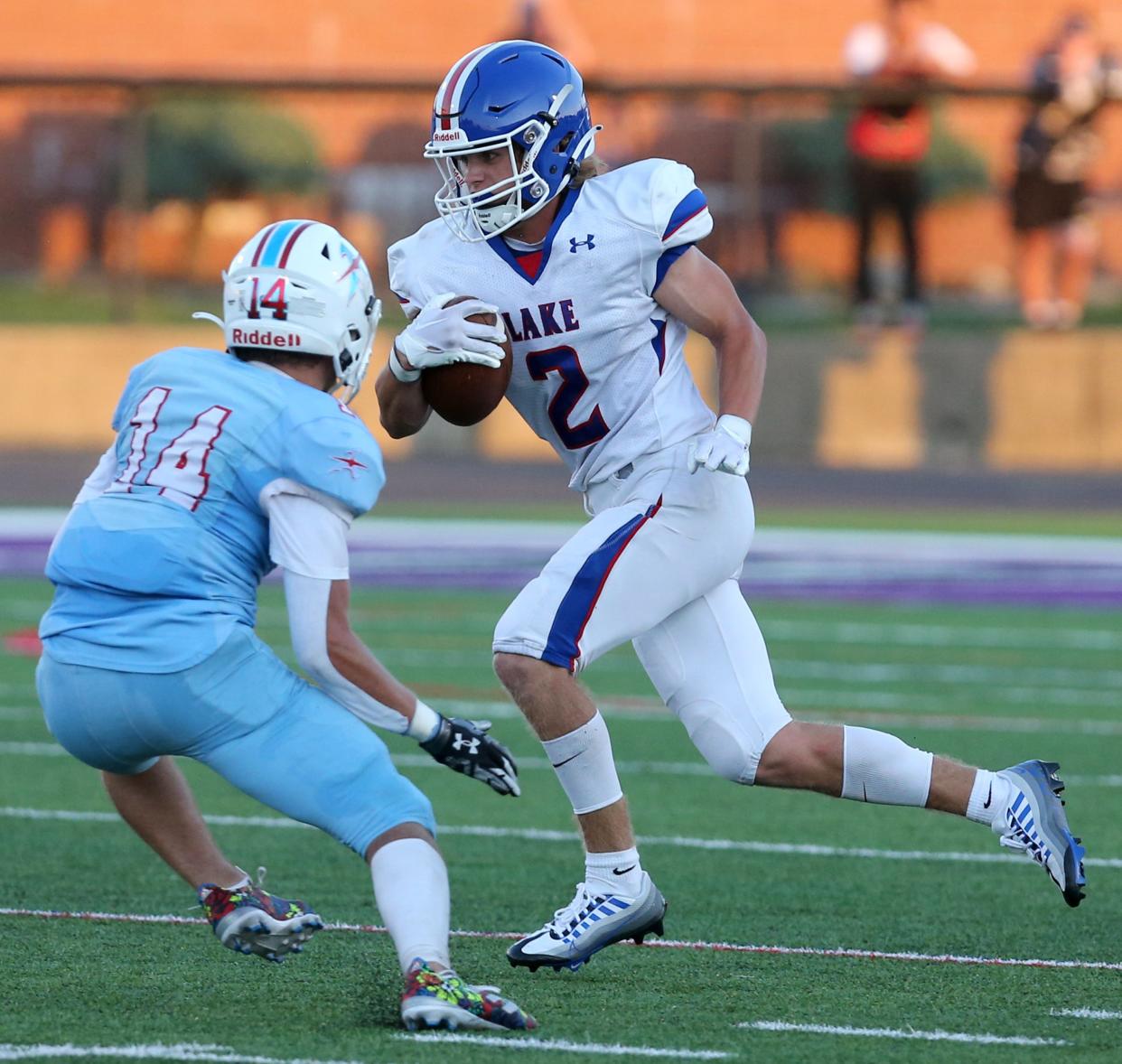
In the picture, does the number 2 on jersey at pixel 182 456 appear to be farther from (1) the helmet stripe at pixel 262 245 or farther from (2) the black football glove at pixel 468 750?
(2) the black football glove at pixel 468 750

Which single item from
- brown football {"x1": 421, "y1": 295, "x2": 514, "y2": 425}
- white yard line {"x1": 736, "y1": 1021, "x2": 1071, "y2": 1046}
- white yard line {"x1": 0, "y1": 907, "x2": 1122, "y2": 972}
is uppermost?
brown football {"x1": 421, "y1": 295, "x2": 514, "y2": 425}

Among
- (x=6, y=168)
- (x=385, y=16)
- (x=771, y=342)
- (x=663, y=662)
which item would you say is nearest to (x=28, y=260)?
(x=6, y=168)

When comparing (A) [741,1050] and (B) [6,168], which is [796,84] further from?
(A) [741,1050]

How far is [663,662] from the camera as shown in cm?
479

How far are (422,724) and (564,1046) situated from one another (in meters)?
0.59

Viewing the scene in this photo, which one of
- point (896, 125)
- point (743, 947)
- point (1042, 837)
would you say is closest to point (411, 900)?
point (743, 947)

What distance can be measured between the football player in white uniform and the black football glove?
44 centimetres

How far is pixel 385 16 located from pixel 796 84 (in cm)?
1137

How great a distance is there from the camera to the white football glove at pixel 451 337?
4.59m

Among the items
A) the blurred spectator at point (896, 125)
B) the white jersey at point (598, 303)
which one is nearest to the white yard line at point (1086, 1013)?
the white jersey at point (598, 303)

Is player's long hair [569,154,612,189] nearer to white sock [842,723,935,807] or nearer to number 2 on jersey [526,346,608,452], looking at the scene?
number 2 on jersey [526,346,608,452]

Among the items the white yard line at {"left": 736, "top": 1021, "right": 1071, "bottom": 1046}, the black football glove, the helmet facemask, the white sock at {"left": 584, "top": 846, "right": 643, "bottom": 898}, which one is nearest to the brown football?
the helmet facemask

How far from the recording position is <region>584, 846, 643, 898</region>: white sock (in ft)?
15.3

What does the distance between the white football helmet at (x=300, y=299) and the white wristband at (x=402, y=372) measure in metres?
0.42
